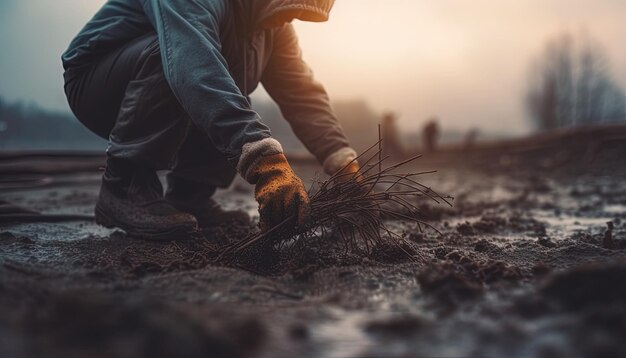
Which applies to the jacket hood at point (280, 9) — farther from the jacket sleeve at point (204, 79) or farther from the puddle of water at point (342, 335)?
the puddle of water at point (342, 335)

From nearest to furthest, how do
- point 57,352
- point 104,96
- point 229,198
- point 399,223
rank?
point 57,352 → point 104,96 → point 399,223 → point 229,198

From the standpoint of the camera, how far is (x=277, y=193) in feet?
5.28

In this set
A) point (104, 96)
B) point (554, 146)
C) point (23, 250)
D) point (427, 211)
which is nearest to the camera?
point (23, 250)

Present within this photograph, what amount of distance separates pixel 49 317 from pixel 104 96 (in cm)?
155

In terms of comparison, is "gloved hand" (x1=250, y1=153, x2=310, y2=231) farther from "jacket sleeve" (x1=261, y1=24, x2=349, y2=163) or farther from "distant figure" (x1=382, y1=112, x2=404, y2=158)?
"distant figure" (x1=382, y1=112, x2=404, y2=158)

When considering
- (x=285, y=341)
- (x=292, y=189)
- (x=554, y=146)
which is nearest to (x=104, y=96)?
(x=292, y=189)

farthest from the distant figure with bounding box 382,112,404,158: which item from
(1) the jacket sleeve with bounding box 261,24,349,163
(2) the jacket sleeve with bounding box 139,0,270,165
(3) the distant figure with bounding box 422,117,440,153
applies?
(2) the jacket sleeve with bounding box 139,0,270,165

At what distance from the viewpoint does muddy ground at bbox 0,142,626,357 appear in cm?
93

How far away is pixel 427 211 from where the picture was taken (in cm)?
332

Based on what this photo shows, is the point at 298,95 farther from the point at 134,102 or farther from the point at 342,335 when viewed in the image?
the point at 342,335

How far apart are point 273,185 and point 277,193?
3cm

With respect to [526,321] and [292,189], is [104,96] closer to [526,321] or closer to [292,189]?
[292,189]

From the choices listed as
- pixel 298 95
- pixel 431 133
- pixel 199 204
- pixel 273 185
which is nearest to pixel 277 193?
pixel 273 185

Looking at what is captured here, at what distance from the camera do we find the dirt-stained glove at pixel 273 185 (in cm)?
162
